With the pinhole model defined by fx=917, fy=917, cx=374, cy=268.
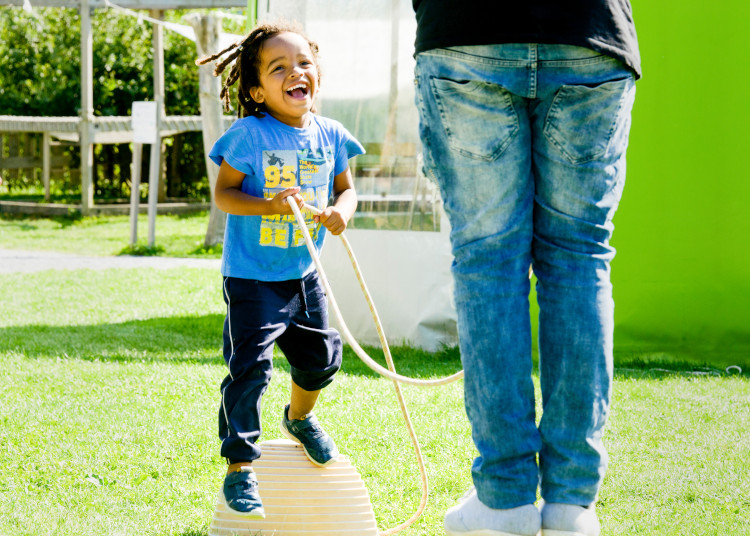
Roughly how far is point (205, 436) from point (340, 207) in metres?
1.25

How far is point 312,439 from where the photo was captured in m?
2.64

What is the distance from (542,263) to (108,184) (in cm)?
1602

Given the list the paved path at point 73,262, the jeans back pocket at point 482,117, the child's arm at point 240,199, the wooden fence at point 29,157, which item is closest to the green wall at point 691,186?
the child's arm at point 240,199

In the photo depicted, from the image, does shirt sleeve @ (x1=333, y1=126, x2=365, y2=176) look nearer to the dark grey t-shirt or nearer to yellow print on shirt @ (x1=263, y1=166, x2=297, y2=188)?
yellow print on shirt @ (x1=263, y1=166, x2=297, y2=188)

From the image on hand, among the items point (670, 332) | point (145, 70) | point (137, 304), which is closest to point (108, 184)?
point (145, 70)

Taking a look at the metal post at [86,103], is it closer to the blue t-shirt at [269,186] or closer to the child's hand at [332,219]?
the blue t-shirt at [269,186]

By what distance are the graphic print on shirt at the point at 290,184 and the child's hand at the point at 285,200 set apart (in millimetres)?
145

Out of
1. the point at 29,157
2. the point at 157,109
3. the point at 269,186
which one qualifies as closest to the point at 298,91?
the point at 269,186

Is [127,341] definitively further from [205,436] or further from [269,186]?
[269,186]

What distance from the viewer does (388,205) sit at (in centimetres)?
520

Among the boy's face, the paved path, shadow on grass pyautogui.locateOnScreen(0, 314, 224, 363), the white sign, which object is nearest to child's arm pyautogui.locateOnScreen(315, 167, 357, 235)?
the boy's face

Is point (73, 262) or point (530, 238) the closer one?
point (530, 238)

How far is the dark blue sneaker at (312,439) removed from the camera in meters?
2.61

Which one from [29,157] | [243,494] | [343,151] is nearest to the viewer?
[243,494]
